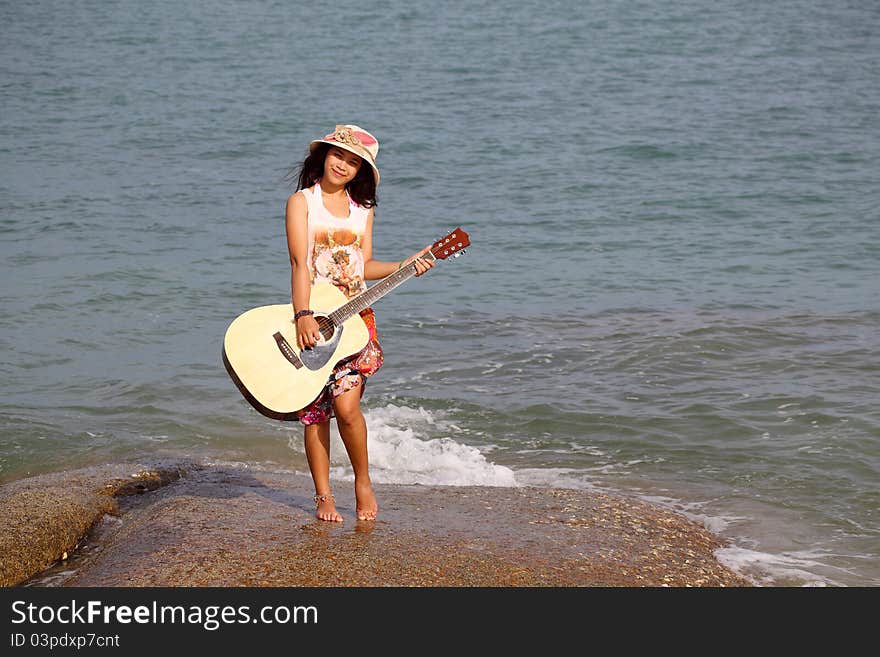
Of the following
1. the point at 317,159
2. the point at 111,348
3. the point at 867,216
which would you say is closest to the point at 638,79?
the point at 867,216

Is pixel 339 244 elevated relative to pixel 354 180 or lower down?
lower down

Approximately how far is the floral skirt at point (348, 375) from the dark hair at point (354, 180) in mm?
503

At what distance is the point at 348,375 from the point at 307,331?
A: 0.31 meters

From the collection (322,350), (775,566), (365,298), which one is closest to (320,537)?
(322,350)

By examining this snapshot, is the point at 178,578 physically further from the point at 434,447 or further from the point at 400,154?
the point at 400,154

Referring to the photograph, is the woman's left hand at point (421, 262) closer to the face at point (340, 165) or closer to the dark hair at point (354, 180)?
the dark hair at point (354, 180)

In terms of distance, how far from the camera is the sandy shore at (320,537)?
4848 millimetres

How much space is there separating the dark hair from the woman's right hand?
592mm

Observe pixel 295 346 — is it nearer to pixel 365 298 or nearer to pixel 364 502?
pixel 365 298

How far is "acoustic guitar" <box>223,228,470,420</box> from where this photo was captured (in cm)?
495

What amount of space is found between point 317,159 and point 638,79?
19.9 metres

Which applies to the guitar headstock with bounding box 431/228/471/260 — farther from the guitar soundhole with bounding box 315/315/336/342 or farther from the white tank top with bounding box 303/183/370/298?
the guitar soundhole with bounding box 315/315/336/342

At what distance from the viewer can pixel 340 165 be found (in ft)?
16.6

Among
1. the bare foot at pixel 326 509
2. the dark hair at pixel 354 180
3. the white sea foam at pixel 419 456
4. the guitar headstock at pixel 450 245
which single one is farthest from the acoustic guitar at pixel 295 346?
the white sea foam at pixel 419 456
